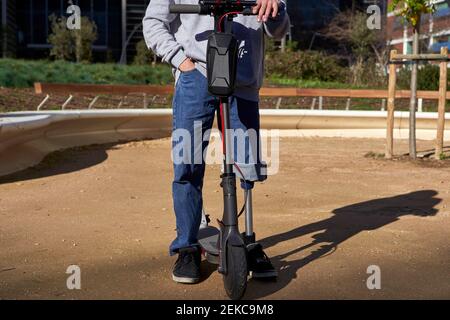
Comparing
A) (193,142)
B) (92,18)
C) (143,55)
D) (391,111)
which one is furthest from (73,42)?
(193,142)

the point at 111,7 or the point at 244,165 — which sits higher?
the point at 111,7

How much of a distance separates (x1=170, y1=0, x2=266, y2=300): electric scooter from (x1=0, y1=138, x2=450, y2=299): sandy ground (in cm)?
21

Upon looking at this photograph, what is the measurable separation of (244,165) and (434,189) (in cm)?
372

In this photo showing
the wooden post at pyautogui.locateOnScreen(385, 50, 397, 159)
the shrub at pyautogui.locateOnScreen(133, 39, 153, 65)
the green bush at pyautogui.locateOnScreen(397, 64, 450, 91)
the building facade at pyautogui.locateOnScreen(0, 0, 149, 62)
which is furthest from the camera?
the building facade at pyautogui.locateOnScreen(0, 0, 149, 62)

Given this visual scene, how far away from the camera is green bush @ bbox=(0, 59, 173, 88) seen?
16.5m

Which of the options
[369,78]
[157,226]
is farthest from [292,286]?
[369,78]

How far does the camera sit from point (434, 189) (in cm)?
686

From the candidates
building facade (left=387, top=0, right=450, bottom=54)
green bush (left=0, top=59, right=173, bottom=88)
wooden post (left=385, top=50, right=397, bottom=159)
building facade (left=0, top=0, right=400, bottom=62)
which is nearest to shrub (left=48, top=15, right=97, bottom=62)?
building facade (left=0, top=0, right=400, bottom=62)

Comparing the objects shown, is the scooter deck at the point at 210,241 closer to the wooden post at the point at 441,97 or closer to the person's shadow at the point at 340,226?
the person's shadow at the point at 340,226

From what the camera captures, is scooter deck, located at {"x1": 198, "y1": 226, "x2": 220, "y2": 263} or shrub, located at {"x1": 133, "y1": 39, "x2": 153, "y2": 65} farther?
shrub, located at {"x1": 133, "y1": 39, "x2": 153, "y2": 65}

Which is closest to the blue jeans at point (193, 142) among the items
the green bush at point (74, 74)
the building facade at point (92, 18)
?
the green bush at point (74, 74)

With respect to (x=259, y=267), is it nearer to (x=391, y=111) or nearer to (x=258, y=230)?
(x=258, y=230)

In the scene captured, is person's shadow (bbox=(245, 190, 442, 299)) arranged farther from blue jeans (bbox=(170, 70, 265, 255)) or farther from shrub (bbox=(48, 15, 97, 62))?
shrub (bbox=(48, 15, 97, 62))

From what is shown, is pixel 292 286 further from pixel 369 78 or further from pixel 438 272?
pixel 369 78
